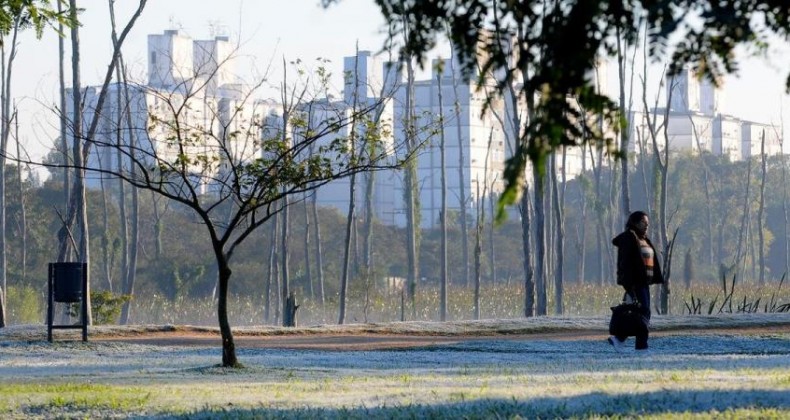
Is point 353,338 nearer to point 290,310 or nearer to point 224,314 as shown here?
point 290,310

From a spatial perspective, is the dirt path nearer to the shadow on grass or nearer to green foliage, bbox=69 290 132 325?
green foliage, bbox=69 290 132 325

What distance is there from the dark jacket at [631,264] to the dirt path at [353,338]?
5.57m

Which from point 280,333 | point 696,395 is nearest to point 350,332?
point 280,333

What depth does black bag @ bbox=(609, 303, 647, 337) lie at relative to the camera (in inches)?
717

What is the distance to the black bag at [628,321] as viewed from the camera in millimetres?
18203

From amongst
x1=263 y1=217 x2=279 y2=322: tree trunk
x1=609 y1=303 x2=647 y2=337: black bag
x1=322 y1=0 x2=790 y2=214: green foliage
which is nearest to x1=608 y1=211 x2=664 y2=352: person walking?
x1=609 y1=303 x2=647 y2=337: black bag

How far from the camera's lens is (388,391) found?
12.6 m

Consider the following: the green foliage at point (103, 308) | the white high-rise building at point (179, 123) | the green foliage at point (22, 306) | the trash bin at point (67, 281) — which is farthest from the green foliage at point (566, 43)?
the green foliage at point (22, 306)

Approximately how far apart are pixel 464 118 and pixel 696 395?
101430mm

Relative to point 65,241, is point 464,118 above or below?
above

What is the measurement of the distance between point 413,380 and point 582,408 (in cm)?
414

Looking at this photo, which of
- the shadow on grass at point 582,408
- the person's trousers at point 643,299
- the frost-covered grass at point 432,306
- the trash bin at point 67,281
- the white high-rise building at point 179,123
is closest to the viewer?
the shadow on grass at point 582,408

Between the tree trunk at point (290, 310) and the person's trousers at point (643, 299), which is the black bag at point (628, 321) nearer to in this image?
the person's trousers at point (643, 299)

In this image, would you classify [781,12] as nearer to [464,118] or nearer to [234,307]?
[234,307]
